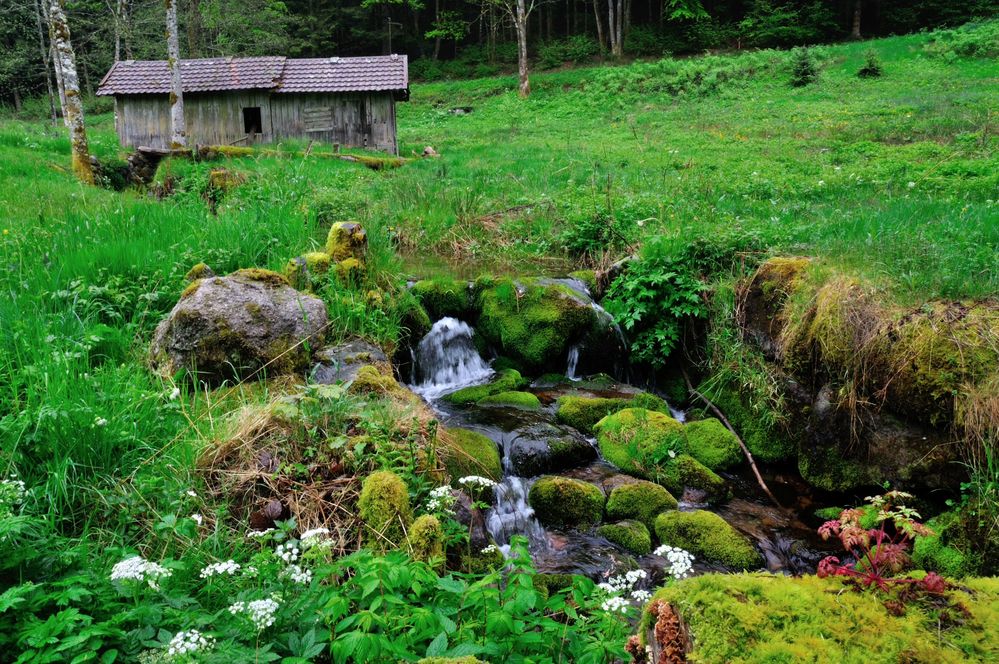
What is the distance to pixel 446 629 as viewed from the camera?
210cm

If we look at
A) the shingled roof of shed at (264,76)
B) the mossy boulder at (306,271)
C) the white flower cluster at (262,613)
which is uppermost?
the shingled roof of shed at (264,76)

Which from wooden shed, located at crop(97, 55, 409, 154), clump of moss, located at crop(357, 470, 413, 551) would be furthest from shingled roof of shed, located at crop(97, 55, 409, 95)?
clump of moss, located at crop(357, 470, 413, 551)

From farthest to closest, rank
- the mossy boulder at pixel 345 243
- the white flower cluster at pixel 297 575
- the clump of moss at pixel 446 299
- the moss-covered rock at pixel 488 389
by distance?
1. the clump of moss at pixel 446 299
2. the mossy boulder at pixel 345 243
3. the moss-covered rock at pixel 488 389
4. the white flower cluster at pixel 297 575

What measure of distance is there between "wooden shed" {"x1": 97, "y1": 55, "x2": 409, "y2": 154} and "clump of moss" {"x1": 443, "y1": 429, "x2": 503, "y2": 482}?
2009 cm

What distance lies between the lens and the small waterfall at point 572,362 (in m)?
7.81

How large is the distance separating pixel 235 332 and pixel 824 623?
14.7ft

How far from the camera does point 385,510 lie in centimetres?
338

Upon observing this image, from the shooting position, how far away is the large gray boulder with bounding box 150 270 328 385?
4785 mm

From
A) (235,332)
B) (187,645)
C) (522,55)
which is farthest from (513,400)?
(522,55)

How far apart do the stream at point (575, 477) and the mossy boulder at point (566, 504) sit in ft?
0.29

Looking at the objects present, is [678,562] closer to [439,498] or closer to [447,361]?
[439,498]

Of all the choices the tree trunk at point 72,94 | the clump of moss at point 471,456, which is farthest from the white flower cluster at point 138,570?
the tree trunk at point 72,94

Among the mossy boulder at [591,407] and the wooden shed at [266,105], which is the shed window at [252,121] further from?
the mossy boulder at [591,407]

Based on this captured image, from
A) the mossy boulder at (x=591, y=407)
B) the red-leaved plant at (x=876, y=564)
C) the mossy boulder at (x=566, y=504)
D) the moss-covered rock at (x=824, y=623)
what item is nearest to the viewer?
the moss-covered rock at (x=824, y=623)
